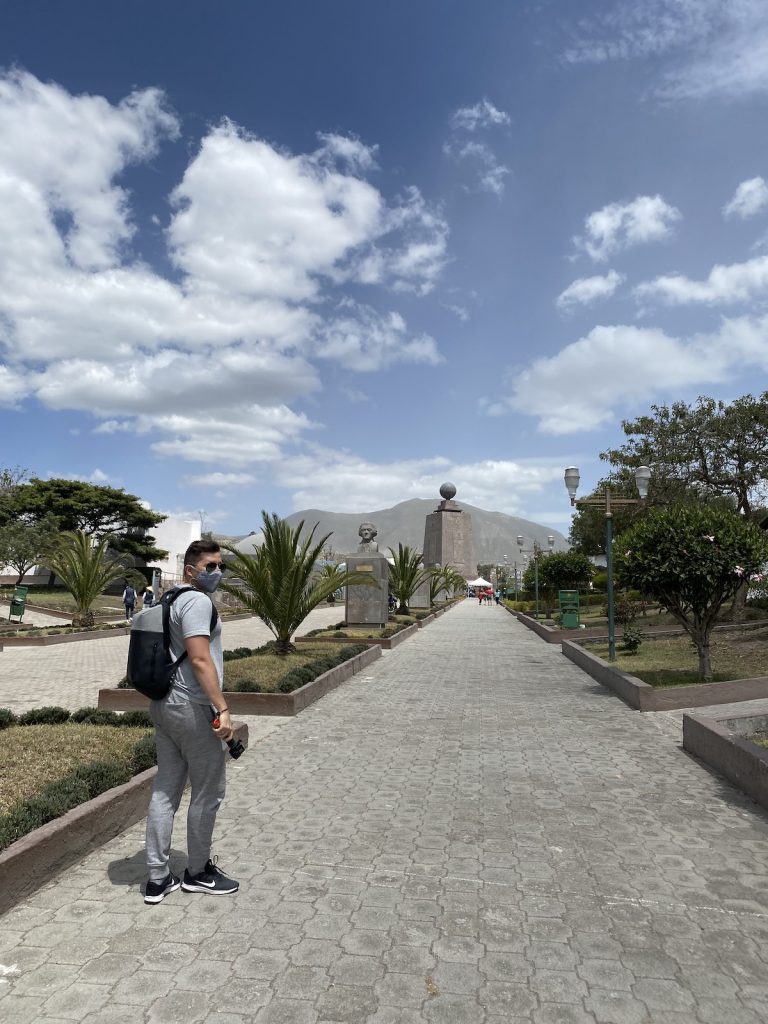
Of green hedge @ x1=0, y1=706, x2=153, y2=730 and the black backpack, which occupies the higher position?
the black backpack

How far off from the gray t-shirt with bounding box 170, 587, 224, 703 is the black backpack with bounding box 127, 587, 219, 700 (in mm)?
24

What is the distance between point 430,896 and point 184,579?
1.99 meters

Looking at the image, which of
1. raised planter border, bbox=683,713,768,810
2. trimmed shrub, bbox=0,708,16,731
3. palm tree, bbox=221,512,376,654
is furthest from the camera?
palm tree, bbox=221,512,376,654

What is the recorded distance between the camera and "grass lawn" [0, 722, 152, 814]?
14.6ft

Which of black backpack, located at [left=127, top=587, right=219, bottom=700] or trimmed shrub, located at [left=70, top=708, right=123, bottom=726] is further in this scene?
trimmed shrub, located at [left=70, top=708, right=123, bottom=726]

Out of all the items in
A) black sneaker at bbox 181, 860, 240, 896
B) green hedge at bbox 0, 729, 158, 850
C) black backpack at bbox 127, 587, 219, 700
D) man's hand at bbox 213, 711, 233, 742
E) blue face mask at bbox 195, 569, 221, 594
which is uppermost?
blue face mask at bbox 195, 569, 221, 594

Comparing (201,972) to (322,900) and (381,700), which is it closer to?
(322,900)

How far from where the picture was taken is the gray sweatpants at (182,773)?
11.0ft

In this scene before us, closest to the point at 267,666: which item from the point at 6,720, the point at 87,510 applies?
the point at 6,720

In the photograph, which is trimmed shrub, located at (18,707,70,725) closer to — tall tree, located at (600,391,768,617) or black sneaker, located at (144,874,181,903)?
black sneaker, located at (144,874,181,903)

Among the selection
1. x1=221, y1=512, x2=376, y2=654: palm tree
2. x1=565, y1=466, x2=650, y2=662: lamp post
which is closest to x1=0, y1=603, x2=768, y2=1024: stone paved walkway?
x1=221, y1=512, x2=376, y2=654: palm tree

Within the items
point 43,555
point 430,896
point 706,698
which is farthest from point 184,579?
point 43,555

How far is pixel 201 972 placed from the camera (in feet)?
9.12

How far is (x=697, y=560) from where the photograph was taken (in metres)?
9.43
